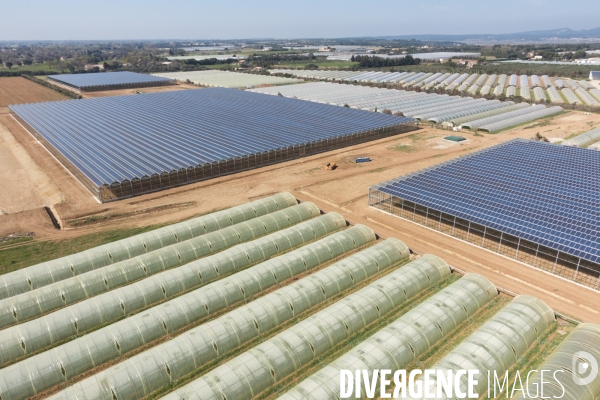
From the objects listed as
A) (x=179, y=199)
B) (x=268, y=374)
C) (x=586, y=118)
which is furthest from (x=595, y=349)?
(x=586, y=118)

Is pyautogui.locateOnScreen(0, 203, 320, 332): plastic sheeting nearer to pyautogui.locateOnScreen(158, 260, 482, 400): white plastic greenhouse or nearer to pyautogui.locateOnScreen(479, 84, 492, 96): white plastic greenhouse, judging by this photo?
pyautogui.locateOnScreen(158, 260, 482, 400): white plastic greenhouse

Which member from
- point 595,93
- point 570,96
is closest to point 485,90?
point 570,96

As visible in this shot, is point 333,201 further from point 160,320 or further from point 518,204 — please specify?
point 160,320

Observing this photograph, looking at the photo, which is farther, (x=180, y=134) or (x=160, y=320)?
(x=180, y=134)

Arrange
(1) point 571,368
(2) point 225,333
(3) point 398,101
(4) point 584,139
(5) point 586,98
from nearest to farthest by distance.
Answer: (1) point 571,368 < (2) point 225,333 < (4) point 584,139 < (3) point 398,101 < (5) point 586,98

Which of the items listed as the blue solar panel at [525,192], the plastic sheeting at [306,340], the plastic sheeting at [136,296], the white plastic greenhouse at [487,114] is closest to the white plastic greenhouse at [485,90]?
the white plastic greenhouse at [487,114]

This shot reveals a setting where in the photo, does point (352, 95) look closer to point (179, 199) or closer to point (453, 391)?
point (179, 199)
